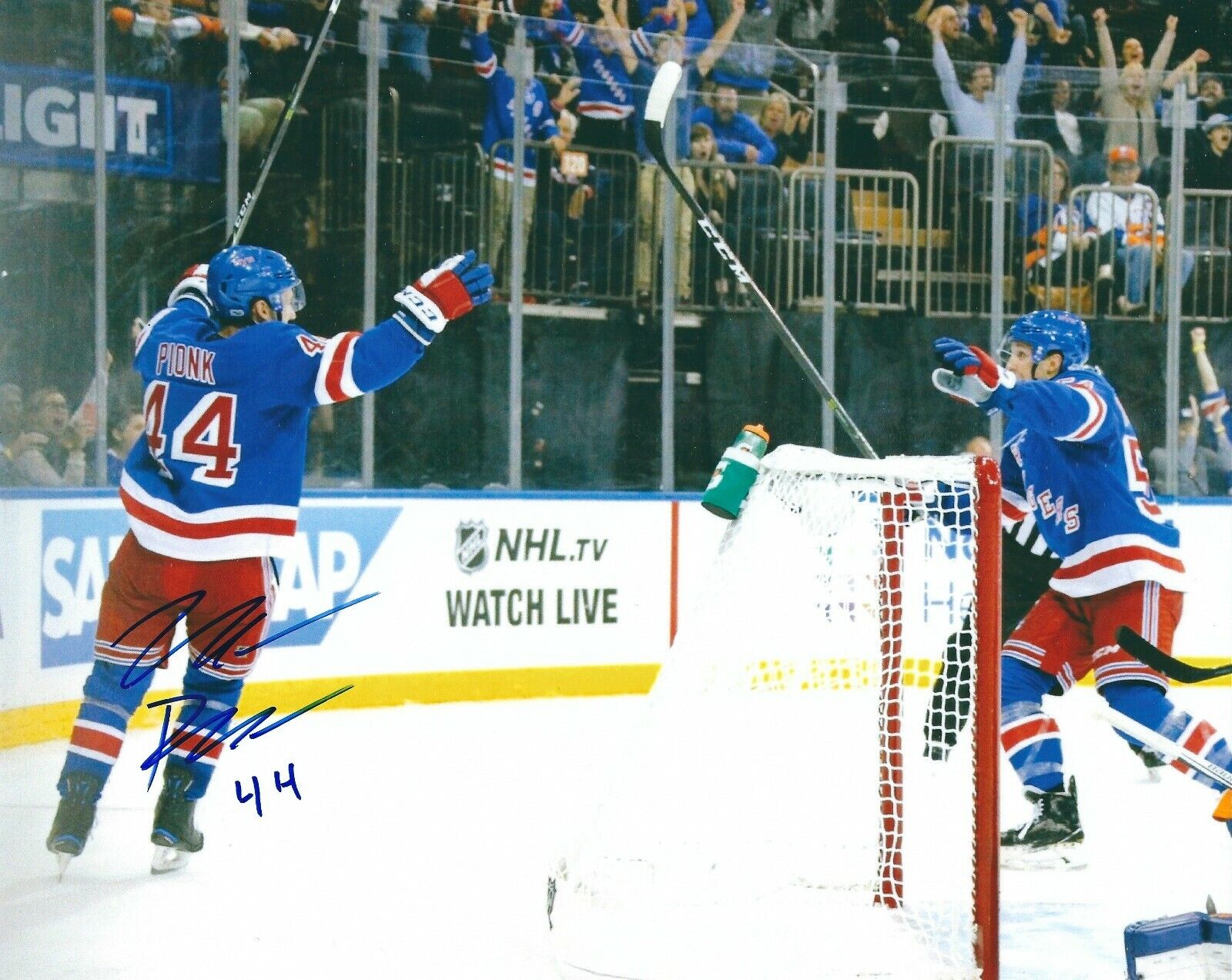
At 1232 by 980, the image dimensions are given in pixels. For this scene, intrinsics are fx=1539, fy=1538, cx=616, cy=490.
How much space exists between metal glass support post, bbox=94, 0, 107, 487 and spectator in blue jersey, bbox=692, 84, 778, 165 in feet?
6.21

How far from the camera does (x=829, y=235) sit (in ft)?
15.3

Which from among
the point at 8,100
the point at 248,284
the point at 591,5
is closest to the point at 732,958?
the point at 248,284

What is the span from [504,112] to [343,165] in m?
0.58

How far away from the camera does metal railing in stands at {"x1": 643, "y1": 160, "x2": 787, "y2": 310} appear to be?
4.58 meters

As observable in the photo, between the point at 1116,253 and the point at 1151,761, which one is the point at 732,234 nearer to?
the point at 1116,253

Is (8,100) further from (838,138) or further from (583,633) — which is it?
(838,138)

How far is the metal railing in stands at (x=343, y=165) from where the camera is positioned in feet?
13.0

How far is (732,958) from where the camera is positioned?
74.4 inches

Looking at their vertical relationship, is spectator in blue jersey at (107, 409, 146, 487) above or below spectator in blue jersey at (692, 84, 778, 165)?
below

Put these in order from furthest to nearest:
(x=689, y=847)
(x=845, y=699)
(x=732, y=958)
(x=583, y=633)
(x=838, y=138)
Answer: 1. (x=838, y=138)
2. (x=583, y=633)
3. (x=845, y=699)
4. (x=689, y=847)
5. (x=732, y=958)

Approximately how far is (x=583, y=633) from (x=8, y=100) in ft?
6.95

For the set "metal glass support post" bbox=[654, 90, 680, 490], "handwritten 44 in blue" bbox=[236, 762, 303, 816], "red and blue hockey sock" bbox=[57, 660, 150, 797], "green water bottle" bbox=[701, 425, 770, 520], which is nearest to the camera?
"green water bottle" bbox=[701, 425, 770, 520]

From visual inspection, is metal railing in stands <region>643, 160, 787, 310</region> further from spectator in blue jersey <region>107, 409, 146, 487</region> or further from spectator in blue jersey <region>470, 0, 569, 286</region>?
spectator in blue jersey <region>107, 409, 146, 487</region>

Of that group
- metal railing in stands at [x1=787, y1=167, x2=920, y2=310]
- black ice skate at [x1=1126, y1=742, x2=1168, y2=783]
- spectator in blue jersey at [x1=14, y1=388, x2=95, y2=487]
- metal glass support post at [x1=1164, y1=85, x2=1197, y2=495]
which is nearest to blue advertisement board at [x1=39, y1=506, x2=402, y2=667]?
spectator in blue jersey at [x1=14, y1=388, x2=95, y2=487]
